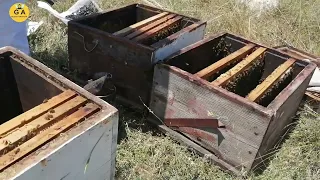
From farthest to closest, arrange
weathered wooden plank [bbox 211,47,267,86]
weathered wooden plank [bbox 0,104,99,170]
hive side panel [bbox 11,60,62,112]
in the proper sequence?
weathered wooden plank [bbox 211,47,267,86]
hive side panel [bbox 11,60,62,112]
weathered wooden plank [bbox 0,104,99,170]

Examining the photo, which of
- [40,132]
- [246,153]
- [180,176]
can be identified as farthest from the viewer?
[180,176]

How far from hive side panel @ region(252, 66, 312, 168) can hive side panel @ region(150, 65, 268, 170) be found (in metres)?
0.08

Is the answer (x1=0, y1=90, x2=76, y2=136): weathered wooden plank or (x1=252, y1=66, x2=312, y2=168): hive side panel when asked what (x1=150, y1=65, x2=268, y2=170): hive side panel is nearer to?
(x1=252, y1=66, x2=312, y2=168): hive side panel

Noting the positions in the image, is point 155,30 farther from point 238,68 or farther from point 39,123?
point 39,123

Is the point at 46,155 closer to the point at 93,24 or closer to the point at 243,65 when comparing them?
the point at 243,65

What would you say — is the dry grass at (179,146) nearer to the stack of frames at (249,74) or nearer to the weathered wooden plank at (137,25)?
the stack of frames at (249,74)

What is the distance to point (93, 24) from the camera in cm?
295

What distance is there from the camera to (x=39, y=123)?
1.24m

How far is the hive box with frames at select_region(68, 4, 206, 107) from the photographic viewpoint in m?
2.48

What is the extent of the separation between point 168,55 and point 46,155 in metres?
1.63

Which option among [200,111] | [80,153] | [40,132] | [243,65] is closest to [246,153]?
[200,111]

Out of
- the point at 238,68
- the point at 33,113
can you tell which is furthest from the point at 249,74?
the point at 33,113

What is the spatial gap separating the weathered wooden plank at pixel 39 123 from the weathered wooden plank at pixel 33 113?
22 millimetres

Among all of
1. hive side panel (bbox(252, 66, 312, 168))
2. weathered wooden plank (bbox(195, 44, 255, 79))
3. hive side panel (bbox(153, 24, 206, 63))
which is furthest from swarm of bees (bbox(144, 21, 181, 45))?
hive side panel (bbox(252, 66, 312, 168))
